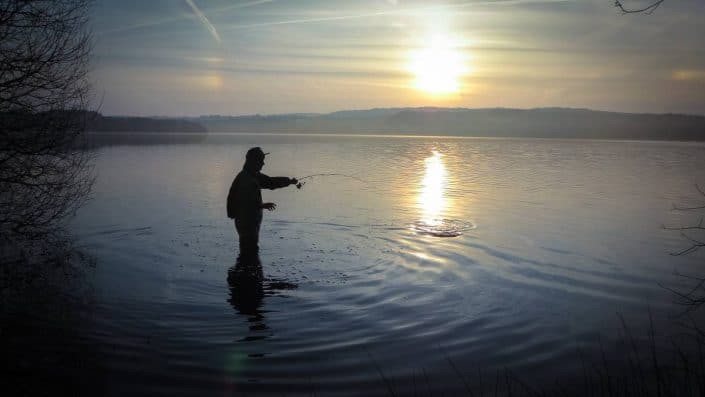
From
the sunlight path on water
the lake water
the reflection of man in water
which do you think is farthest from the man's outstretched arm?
the sunlight path on water

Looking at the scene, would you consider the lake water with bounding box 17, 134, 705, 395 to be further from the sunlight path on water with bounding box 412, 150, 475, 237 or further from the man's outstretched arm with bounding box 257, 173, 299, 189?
the man's outstretched arm with bounding box 257, 173, 299, 189

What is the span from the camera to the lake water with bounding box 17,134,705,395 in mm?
7414

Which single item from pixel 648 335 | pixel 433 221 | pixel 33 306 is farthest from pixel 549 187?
pixel 33 306

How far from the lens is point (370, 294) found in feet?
36.3

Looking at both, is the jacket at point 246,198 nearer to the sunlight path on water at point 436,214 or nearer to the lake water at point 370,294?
the lake water at point 370,294

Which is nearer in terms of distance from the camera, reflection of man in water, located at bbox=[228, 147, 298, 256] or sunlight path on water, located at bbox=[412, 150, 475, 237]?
reflection of man in water, located at bbox=[228, 147, 298, 256]

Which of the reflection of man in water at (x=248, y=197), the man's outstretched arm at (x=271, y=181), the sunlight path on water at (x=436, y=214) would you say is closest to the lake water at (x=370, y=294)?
the sunlight path on water at (x=436, y=214)

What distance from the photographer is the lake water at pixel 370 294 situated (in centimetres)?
741

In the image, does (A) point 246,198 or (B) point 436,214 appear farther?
(B) point 436,214

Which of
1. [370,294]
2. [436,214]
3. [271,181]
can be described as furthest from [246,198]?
[436,214]

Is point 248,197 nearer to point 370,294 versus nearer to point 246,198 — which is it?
point 246,198

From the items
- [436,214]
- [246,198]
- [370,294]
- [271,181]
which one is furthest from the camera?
[436,214]

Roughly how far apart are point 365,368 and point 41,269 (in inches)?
353

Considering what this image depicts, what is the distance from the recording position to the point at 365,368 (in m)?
7.48
